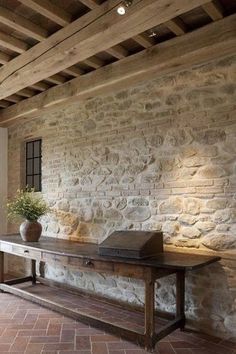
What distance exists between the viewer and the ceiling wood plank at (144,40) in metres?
3.10

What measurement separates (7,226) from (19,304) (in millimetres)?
2128

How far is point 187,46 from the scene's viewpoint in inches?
120

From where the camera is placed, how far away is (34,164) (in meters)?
5.69

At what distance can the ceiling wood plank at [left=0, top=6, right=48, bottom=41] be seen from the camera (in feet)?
8.81

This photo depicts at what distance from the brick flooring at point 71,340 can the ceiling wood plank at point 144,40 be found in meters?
3.03

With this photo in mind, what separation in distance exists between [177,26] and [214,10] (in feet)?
1.23

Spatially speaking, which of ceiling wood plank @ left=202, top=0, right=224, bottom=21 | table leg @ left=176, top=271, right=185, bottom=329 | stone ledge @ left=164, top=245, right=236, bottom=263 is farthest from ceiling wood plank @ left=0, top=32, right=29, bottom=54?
table leg @ left=176, top=271, right=185, bottom=329

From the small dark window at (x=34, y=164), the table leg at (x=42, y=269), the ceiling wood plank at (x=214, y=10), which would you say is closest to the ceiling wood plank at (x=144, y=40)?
the ceiling wood plank at (x=214, y=10)

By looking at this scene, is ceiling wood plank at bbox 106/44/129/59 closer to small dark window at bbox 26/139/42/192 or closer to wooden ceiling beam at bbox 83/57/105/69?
wooden ceiling beam at bbox 83/57/105/69

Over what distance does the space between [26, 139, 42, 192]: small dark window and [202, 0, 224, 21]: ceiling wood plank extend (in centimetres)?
366

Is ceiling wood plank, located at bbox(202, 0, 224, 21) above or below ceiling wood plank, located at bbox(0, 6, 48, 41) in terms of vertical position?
above

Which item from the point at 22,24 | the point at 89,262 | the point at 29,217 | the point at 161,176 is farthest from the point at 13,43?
the point at 89,262

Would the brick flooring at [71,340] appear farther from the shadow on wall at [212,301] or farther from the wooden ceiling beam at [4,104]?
the wooden ceiling beam at [4,104]

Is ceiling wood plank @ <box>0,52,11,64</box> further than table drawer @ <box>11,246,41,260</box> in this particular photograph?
No
